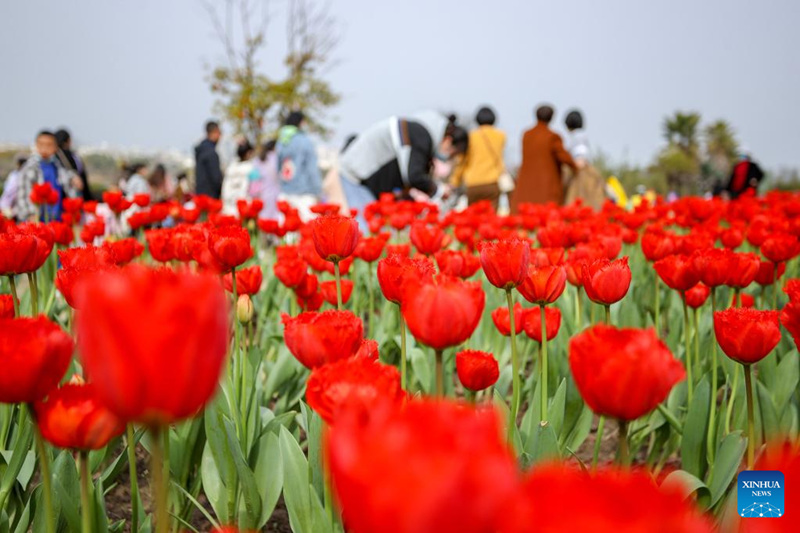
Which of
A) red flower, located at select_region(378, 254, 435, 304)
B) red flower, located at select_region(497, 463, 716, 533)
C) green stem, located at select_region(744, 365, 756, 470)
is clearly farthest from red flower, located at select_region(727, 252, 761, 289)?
red flower, located at select_region(497, 463, 716, 533)

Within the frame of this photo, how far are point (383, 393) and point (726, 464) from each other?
0.97 metres

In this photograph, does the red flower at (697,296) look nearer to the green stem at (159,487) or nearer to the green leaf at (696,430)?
the green leaf at (696,430)

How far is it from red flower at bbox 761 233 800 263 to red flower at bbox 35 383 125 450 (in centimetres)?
215

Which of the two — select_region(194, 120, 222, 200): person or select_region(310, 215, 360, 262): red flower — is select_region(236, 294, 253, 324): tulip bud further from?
select_region(194, 120, 222, 200): person

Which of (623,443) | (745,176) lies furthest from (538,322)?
(745,176)

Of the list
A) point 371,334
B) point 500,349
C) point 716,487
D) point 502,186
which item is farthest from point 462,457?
point 502,186

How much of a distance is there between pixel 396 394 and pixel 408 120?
5351mm

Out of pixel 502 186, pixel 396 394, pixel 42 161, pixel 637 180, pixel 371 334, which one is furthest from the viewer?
pixel 637 180

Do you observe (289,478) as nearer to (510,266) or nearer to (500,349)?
(510,266)

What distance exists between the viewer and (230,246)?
5.09 feet

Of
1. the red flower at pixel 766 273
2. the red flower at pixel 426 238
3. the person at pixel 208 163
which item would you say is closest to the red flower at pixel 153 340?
the red flower at pixel 426 238

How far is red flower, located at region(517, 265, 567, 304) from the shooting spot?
140 cm

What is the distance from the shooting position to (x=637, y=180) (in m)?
29.9

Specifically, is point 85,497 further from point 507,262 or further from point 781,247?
point 781,247
